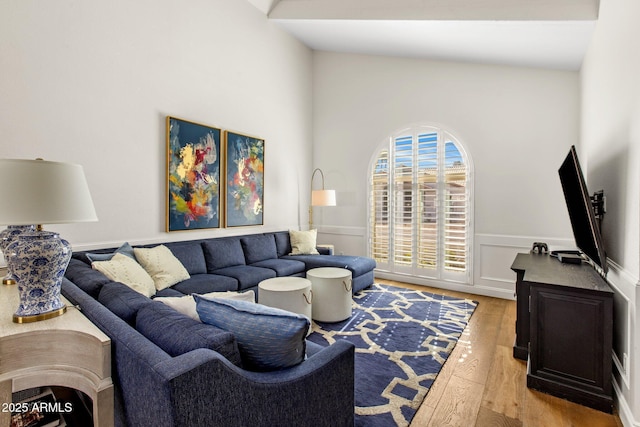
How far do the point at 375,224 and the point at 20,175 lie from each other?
453 cm

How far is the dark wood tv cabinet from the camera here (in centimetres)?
200

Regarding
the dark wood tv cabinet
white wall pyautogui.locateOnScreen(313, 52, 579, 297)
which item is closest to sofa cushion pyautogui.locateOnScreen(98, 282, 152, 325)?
the dark wood tv cabinet

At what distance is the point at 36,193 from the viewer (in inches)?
51.3

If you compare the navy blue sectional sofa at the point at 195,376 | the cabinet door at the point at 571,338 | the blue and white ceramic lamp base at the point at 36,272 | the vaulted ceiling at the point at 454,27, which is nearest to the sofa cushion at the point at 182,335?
the navy blue sectional sofa at the point at 195,376

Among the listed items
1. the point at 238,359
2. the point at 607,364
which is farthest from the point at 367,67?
the point at 238,359

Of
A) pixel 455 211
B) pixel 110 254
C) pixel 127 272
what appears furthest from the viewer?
pixel 455 211

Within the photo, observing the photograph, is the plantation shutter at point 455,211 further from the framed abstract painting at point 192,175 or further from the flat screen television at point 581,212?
the framed abstract painting at point 192,175

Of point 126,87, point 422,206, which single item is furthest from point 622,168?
point 126,87

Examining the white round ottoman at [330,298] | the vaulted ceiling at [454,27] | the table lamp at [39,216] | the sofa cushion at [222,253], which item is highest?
the vaulted ceiling at [454,27]

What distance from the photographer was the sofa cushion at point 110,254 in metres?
2.68

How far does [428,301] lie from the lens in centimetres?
407

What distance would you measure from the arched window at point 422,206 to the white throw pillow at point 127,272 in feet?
11.5

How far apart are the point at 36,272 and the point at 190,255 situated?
2117mm

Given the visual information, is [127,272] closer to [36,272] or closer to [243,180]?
[36,272]
